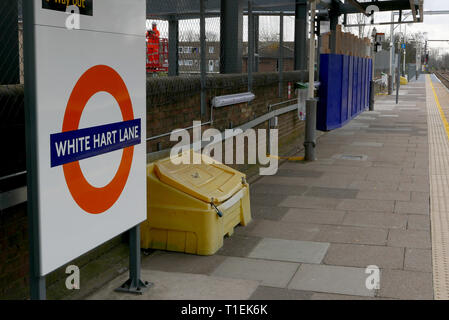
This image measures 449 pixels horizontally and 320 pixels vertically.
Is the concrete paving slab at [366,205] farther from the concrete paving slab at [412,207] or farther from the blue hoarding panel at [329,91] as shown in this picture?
the blue hoarding panel at [329,91]

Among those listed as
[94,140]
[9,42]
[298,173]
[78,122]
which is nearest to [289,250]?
[94,140]

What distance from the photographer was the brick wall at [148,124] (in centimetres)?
406

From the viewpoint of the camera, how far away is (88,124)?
12.0 feet

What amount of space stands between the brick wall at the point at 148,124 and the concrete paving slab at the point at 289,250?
126 centimetres

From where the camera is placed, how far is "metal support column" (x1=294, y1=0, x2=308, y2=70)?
1410 centimetres

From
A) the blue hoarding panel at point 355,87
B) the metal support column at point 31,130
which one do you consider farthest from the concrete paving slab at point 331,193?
the blue hoarding panel at point 355,87

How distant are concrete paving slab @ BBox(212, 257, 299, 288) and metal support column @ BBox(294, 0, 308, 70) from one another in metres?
9.70

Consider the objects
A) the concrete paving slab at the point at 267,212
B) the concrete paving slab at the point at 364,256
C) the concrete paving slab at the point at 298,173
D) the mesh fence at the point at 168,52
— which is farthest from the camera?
the concrete paving slab at the point at 298,173

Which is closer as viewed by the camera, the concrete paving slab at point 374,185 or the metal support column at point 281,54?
the concrete paving slab at point 374,185

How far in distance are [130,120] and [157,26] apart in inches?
112

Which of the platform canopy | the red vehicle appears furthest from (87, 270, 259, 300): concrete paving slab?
the red vehicle

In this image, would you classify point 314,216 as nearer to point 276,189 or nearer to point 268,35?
point 276,189

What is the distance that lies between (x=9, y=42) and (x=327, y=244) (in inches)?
132

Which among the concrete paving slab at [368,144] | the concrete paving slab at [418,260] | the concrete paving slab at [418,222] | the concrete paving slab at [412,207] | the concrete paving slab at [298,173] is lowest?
the concrete paving slab at [418,260]
